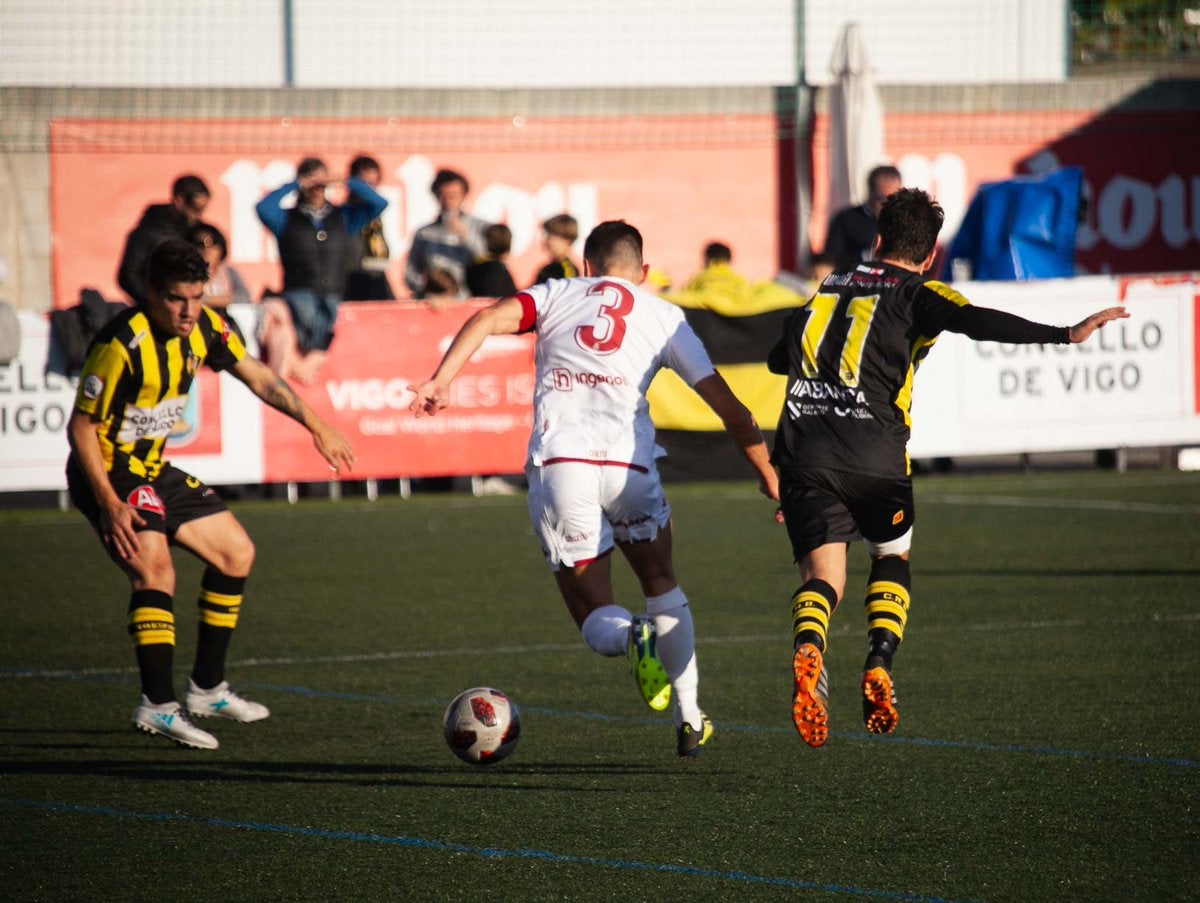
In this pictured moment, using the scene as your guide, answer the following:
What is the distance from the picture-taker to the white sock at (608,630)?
257 inches

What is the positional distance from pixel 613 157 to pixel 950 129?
4340 millimetres

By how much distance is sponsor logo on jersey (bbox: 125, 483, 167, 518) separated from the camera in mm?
7555

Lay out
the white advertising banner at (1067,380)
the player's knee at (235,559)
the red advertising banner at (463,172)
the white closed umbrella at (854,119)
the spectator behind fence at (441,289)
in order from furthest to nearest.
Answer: the red advertising banner at (463,172), the white closed umbrella at (854,119), the white advertising banner at (1067,380), the spectator behind fence at (441,289), the player's knee at (235,559)

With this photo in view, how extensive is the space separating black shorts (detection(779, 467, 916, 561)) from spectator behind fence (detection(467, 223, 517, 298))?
981 cm

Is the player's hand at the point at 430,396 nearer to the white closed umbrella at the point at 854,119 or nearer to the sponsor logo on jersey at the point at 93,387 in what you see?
the sponsor logo on jersey at the point at 93,387

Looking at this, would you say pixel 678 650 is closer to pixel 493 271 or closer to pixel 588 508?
pixel 588 508

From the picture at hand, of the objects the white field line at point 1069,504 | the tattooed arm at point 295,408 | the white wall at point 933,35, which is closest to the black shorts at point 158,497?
the tattooed arm at point 295,408

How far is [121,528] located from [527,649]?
8.73 ft

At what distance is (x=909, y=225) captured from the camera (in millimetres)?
6891

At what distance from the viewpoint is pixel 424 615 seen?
34.6ft

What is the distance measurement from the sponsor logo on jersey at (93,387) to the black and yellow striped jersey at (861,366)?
255 cm

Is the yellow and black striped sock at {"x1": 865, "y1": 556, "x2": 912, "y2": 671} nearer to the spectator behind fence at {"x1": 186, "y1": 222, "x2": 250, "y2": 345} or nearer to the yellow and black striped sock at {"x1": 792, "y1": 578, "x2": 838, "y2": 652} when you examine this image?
the yellow and black striped sock at {"x1": 792, "y1": 578, "x2": 838, "y2": 652}

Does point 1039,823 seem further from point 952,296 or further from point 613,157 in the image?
point 613,157

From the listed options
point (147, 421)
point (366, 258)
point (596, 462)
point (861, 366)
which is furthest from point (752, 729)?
point (366, 258)
